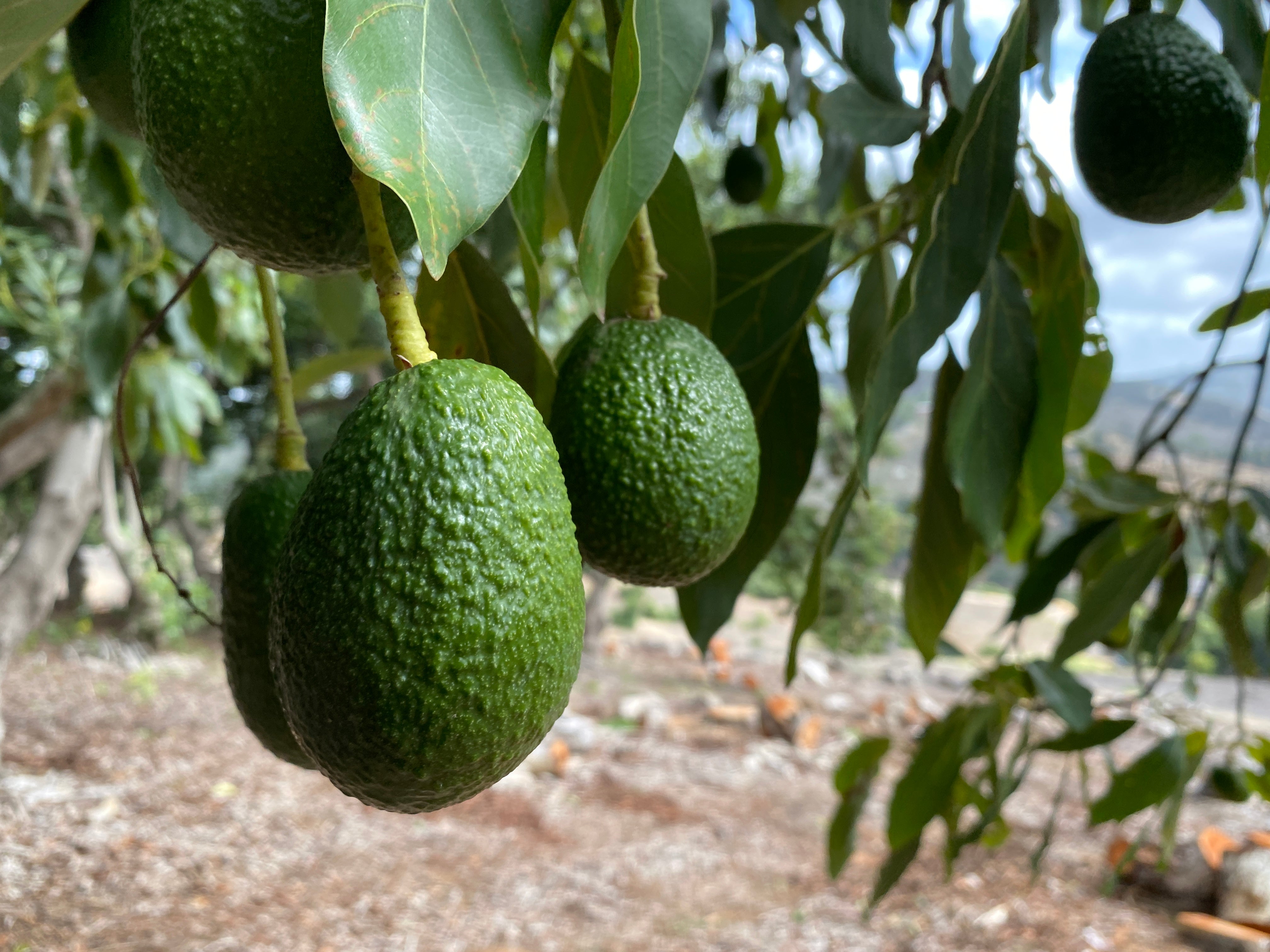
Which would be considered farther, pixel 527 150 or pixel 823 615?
pixel 823 615

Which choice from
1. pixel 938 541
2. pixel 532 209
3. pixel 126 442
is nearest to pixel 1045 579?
pixel 938 541

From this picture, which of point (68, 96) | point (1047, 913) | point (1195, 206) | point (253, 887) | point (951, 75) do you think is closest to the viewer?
point (1195, 206)

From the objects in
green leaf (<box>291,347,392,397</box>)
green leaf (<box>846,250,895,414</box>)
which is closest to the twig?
green leaf (<box>291,347,392,397</box>)

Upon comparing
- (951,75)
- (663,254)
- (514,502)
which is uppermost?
(951,75)

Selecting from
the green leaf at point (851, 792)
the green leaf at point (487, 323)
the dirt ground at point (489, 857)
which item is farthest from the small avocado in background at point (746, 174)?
the dirt ground at point (489, 857)

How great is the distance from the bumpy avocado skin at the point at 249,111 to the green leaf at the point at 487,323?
0.61ft

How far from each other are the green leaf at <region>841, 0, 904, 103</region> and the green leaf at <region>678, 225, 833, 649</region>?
0.47ft

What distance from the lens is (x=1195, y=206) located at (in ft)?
2.61

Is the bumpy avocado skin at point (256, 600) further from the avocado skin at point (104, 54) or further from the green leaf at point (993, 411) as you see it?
the green leaf at point (993, 411)

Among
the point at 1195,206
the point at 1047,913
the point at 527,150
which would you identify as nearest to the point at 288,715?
the point at 527,150

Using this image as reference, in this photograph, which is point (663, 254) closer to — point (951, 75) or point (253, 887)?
point (951, 75)

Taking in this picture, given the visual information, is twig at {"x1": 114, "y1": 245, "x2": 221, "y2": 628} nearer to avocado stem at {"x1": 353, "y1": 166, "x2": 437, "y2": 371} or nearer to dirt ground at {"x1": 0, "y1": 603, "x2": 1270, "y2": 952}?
avocado stem at {"x1": 353, "y1": 166, "x2": 437, "y2": 371}

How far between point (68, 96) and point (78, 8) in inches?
59.0

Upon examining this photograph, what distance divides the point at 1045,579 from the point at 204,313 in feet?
4.70
